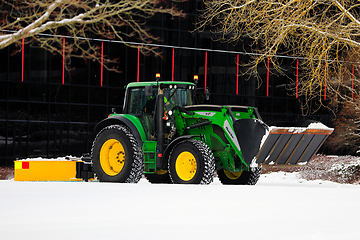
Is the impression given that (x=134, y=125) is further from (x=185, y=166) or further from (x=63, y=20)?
(x=63, y=20)

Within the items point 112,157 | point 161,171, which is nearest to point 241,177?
point 161,171

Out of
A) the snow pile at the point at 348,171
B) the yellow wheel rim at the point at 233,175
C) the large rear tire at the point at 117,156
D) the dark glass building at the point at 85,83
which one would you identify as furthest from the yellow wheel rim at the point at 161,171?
the dark glass building at the point at 85,83

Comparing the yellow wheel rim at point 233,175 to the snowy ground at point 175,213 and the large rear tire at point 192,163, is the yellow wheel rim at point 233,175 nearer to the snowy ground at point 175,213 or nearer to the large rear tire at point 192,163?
the large rear tire at point 192,163

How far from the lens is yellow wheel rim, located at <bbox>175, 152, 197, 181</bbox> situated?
11984mm

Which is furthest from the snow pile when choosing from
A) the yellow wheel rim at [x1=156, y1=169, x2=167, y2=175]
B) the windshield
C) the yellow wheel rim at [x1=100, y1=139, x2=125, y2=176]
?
the yellow wheel rim at [x1=100, y1=139, x2=125, y2=176]

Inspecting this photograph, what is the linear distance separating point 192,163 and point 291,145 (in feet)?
7.49

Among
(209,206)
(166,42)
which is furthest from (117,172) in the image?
(166,42)

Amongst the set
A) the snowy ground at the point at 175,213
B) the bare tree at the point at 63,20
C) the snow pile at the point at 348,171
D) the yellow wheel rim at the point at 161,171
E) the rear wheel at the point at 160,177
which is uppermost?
the bare tree at the point at 63,20

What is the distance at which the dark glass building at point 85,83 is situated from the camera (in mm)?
28766

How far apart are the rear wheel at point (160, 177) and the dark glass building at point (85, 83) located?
1369 cm

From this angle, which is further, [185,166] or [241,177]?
[241,177]

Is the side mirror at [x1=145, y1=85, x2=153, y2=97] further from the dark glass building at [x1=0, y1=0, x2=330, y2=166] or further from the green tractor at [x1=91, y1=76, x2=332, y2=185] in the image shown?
the dark glass building at [x1=0, y1=0, x2=330, y2=166]

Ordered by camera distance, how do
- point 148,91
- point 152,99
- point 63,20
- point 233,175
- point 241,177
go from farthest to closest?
point 63,20 < point 233,175 < point 241,177 < point 152,99 < point 148,91

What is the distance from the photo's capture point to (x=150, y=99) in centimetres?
1310
